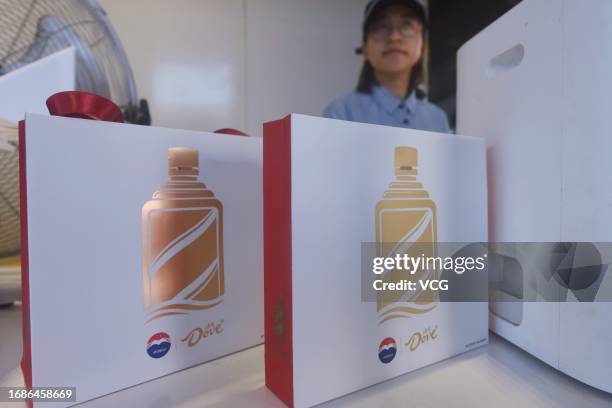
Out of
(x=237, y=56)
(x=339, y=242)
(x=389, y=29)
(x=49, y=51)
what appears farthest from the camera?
(x=389, y=29)

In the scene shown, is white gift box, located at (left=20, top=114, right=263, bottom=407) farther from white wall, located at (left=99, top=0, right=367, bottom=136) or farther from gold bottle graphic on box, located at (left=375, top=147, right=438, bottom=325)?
white wall, located at (left=99, top=0, right=367, bottom=136)

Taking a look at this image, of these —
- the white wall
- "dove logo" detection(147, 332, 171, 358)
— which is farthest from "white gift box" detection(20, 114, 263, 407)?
the white wall

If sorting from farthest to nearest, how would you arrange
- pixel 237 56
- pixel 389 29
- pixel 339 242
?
pixel 389 29 < pixel 237 56 < pixel 339 242

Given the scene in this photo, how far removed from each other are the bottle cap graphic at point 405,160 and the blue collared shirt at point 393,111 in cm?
90

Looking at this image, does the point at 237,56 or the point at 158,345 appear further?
the point at 237,56

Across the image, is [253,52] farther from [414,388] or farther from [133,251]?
[414,388]

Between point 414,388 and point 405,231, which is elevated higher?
point 405,231

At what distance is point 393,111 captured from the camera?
128cm

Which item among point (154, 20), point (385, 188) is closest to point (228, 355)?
point (385, 188)

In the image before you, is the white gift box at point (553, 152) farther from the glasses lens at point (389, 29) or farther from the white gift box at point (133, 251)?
the glasses lens at point (389, 29)

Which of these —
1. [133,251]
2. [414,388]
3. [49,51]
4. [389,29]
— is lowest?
[414,388]

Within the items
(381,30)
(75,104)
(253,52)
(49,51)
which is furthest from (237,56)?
(75,104)

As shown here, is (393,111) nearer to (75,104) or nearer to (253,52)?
(253,52)

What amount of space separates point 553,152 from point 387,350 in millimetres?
277
